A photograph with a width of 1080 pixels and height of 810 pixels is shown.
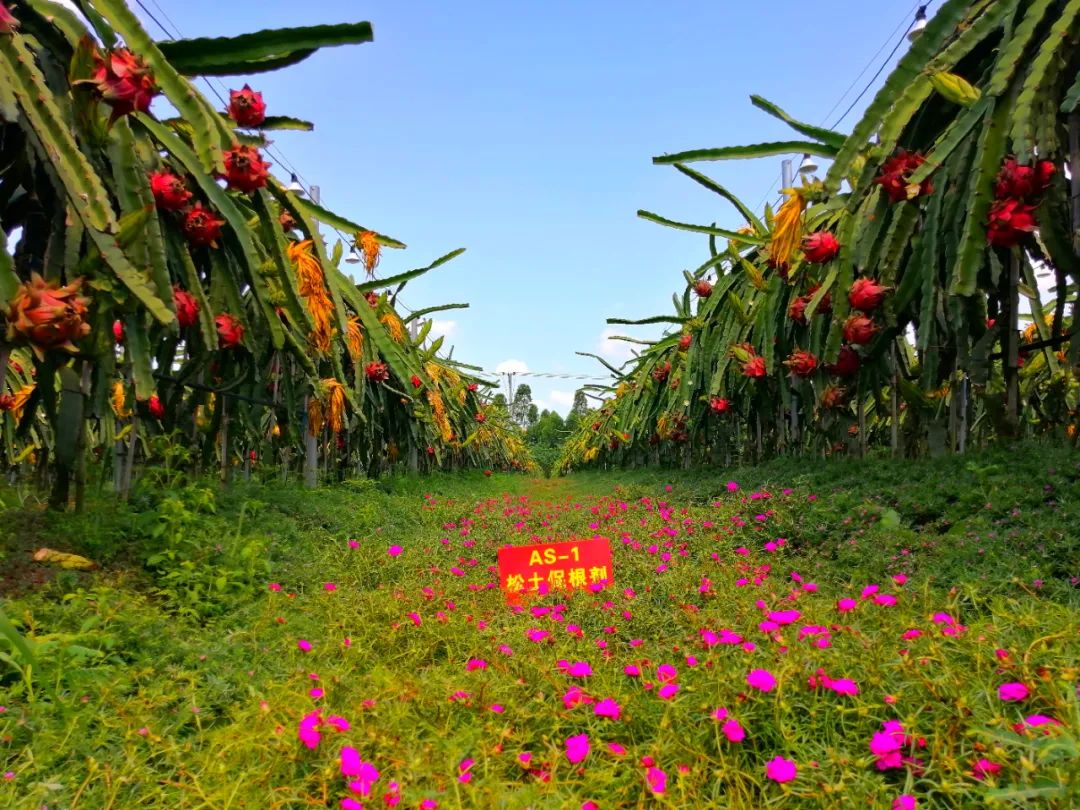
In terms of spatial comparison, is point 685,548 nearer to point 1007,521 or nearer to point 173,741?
point 1007,521

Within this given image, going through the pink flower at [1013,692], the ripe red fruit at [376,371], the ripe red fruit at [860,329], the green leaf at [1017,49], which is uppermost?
the green leaf at [1017,49]

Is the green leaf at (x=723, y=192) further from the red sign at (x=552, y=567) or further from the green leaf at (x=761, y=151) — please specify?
the red sign at (x=552, y=567)

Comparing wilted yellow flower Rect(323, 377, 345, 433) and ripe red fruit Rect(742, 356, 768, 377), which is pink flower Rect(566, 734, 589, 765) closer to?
wilted yellow flower Rect(323, 377, 345, 433)

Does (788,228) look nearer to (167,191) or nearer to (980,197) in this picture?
(980,197)

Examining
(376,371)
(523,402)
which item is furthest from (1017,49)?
(523,402)

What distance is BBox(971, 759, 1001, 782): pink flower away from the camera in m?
1.09

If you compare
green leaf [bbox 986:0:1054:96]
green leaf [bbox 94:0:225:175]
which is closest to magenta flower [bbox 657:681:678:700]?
green leaf [bbox 94:0:225:175]

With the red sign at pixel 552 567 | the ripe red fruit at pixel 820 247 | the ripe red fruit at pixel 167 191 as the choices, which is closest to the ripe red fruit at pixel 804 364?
the ripe red fruit at pixel 820 247

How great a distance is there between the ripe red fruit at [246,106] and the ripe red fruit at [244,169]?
0.38 m

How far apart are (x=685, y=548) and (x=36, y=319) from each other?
2.94 metres

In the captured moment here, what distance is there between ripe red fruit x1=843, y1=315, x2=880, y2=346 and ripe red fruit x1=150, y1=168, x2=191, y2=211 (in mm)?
3169

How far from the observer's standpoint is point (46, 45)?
7.43 ft

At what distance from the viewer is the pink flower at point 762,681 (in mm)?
1389

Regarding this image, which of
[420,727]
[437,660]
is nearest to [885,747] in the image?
[420,727]
